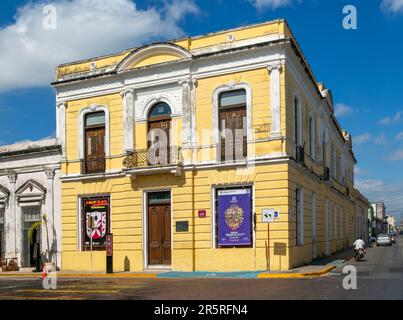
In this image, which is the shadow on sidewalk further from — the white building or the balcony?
the white building

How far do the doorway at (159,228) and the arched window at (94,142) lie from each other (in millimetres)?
3411

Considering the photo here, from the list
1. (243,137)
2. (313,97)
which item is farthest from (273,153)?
(313,97)

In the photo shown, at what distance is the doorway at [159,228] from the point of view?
76.9ft

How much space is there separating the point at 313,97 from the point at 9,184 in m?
17.6

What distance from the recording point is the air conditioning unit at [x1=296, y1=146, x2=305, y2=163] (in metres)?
23.5

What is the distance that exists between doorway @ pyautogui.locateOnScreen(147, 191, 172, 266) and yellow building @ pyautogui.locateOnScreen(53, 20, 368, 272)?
0.05 meters

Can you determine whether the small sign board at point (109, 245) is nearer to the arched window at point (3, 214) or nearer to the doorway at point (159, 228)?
the doorway at point (159, 228)

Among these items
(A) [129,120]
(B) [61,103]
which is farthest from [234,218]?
(B) [61,103]

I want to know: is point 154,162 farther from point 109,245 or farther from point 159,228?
point 109,245

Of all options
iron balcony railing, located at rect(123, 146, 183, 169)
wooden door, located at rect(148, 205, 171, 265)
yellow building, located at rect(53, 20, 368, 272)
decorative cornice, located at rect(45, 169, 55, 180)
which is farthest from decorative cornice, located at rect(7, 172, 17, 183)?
wooden door, located at rect(148, 205, 171, 265)

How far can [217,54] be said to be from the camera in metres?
22.5

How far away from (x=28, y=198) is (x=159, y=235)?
870 cm

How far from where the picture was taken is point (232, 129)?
22.4 metres

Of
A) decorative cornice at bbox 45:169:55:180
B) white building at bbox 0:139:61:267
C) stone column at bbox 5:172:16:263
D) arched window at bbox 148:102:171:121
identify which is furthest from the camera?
stone column at bbox 5:172:16:263
